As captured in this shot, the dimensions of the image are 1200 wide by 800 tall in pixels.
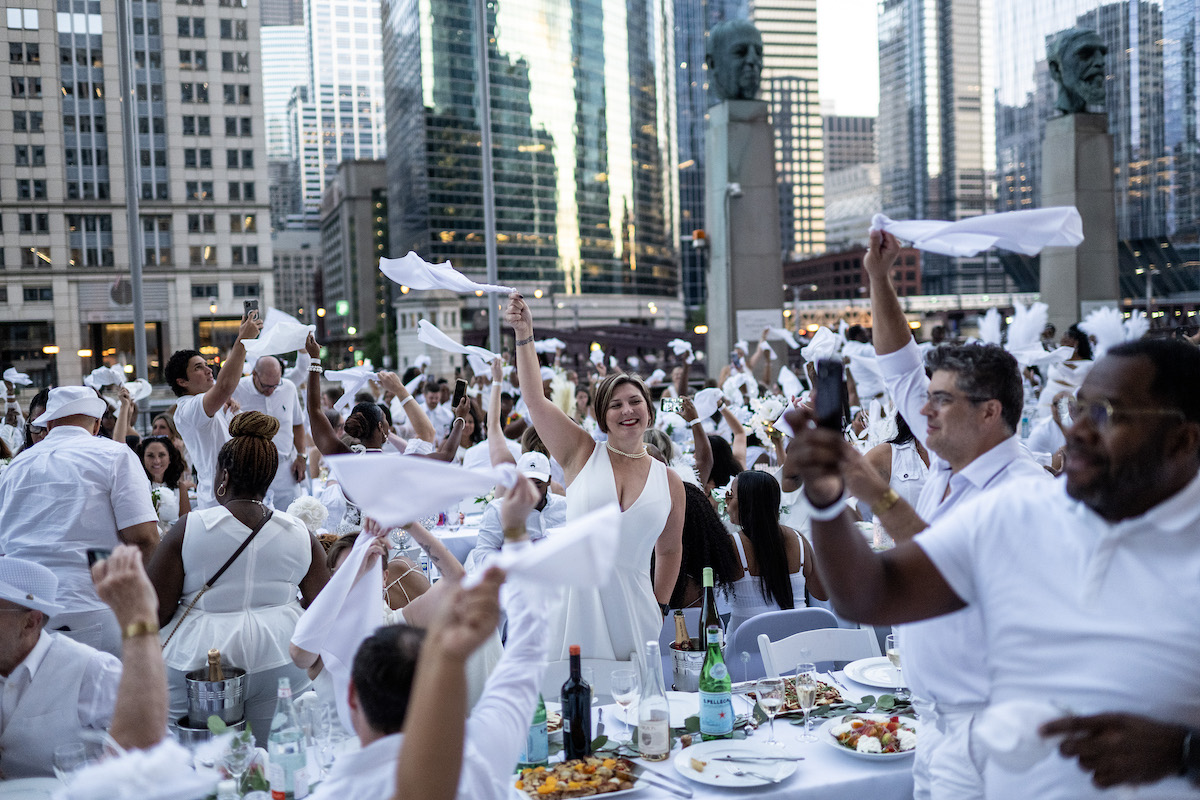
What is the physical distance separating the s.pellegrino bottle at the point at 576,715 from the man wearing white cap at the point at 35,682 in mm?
1519

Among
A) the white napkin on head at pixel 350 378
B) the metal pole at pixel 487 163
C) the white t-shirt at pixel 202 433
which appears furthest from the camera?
the metal pole at pixel 487 163

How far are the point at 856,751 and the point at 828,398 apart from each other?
5.66ft

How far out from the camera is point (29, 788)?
9.23 ft

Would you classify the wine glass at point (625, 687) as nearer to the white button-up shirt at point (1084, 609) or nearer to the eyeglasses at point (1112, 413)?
the white button-up shirt at point (1084, 609)

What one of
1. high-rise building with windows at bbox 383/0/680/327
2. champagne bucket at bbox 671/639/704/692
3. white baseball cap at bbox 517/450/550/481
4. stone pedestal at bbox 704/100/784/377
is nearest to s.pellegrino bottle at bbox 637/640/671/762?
champagne bucket at bbox 671/639/704/692

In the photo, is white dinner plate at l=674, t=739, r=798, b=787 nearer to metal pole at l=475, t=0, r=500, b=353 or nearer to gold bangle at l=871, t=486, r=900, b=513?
gold bangle at l=871, t=486, r=900, b=513

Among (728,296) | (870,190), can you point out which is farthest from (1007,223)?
(870,190)

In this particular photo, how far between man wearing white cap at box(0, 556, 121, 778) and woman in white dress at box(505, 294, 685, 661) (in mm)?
1857

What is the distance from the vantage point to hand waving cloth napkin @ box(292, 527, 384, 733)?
Result: 2.88m

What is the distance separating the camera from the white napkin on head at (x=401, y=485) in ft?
6.44

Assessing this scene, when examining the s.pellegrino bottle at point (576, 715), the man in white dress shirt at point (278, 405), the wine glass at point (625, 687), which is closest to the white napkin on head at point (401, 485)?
the s.pellegrino bottle at point (576, 715)

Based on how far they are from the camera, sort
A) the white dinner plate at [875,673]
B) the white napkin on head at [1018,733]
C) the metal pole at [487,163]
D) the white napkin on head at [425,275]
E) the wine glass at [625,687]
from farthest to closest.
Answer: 1. the metal pole at [487,163]
2. the white napkin on head at [425,275]
3. the white dinner plate at [875,673]
4. the wine glass at [625,687]
5. the white napkin on head at [1018,733]

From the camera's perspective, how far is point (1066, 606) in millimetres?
1856

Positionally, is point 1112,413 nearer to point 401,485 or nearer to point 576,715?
point 401,485
